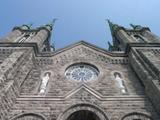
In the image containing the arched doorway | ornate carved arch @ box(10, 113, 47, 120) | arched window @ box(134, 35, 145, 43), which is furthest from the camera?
arched window @ box(134, 35, 145, 43)

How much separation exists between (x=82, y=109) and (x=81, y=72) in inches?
155

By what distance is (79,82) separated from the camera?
45.5 ft

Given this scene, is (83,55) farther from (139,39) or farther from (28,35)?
(28,35)

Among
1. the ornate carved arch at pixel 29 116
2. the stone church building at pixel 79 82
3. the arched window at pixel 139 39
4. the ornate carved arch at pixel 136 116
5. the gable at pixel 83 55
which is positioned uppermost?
the arched window at pixel 139 39

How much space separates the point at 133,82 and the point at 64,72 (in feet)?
12.9

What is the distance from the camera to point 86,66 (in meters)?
15.7

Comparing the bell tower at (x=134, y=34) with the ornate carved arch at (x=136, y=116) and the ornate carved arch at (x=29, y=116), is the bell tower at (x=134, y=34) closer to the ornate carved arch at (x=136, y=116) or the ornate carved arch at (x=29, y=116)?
the ornate carved arch at (x=136, y=116)

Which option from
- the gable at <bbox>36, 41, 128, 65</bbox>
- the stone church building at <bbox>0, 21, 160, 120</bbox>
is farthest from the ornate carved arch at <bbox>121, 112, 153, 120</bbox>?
the gable at <bbox>36, 41, 128, 65</bbox>

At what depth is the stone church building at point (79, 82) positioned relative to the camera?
11242mm

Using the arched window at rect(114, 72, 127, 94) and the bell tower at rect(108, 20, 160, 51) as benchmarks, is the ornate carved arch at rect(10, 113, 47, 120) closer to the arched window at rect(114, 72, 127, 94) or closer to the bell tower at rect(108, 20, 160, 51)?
the arched window at rect(114, 72, 127, 94)

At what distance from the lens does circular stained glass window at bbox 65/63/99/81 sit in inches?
571

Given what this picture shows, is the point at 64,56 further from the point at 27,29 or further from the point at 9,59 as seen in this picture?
the point at 27,29

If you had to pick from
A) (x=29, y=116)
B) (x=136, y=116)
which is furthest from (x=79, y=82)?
(x=136, y=116)

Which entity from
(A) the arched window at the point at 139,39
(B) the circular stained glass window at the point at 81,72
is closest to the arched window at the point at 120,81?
(B) the circular stained glass window at the point at 81,72
